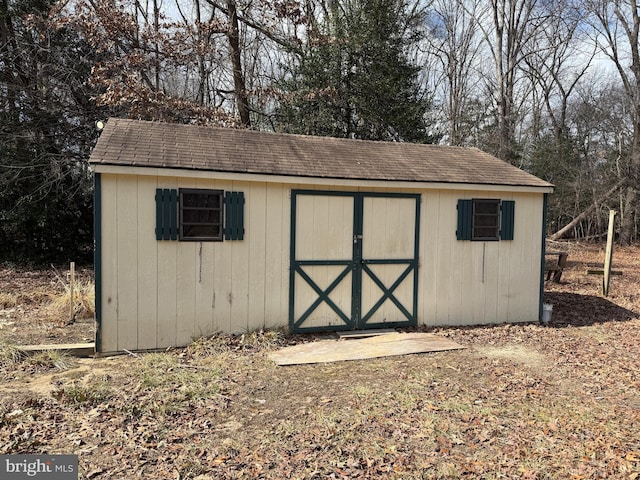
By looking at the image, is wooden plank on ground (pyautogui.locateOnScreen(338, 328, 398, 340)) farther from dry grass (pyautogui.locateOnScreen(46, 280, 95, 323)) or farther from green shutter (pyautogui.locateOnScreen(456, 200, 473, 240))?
dry grass (pyautogui.locateOnScreen(46, 280, 95, 323))

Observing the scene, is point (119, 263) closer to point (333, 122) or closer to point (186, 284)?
point (186, 284)

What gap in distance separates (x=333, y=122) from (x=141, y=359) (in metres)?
10.7

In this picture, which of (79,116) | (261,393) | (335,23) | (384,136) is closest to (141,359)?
(261,393)

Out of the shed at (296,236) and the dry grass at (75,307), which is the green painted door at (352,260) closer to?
the shed at (296,236)

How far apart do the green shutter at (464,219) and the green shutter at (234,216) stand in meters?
3.53

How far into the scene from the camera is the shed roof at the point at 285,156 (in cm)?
598

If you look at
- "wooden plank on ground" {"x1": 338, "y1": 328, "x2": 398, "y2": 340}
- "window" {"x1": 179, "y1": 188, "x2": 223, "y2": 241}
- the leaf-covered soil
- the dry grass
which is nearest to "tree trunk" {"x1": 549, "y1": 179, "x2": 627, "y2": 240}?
the leaf-covered soil

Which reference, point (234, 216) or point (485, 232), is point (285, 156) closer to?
point (234, 216)

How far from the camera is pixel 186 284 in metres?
6.01

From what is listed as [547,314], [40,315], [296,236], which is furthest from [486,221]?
[40,315]

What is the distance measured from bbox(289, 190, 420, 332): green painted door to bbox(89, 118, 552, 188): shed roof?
0.45 m

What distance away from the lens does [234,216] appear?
6141mm

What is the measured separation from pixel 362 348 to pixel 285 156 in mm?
3165

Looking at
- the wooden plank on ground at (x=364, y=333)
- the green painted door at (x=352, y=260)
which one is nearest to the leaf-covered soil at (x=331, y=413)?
the green painted door at (x=352, y=260)
